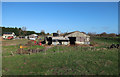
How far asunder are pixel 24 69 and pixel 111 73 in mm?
8454

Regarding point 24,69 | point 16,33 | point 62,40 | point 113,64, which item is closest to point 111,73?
point 113,64

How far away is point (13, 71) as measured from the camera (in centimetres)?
974

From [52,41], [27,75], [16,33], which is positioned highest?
[16,33]

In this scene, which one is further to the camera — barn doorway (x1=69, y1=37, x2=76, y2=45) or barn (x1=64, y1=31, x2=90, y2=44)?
barn doorway (x1=69, y1=37, x2=76, y2=45)

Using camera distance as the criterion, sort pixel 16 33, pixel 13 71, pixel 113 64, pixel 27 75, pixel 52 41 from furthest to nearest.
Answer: pixel 16 33 → pixel 52 41 → pixel 113 64 → pixel 13 71 → pixel 27 75

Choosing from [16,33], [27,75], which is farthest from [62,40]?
[16,33]


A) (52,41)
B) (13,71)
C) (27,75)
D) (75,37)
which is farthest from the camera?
(75,37)

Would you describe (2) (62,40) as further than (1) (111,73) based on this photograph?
Yes

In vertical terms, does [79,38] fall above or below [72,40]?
above

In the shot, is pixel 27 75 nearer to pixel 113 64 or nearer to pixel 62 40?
pixel 113 64

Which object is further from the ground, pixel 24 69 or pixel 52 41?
pixel 52 41

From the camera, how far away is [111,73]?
9.10 m

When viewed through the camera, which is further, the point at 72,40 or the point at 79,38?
the point at 72,40

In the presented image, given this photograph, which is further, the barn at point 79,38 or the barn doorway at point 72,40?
the barn doorway at point 72,40
